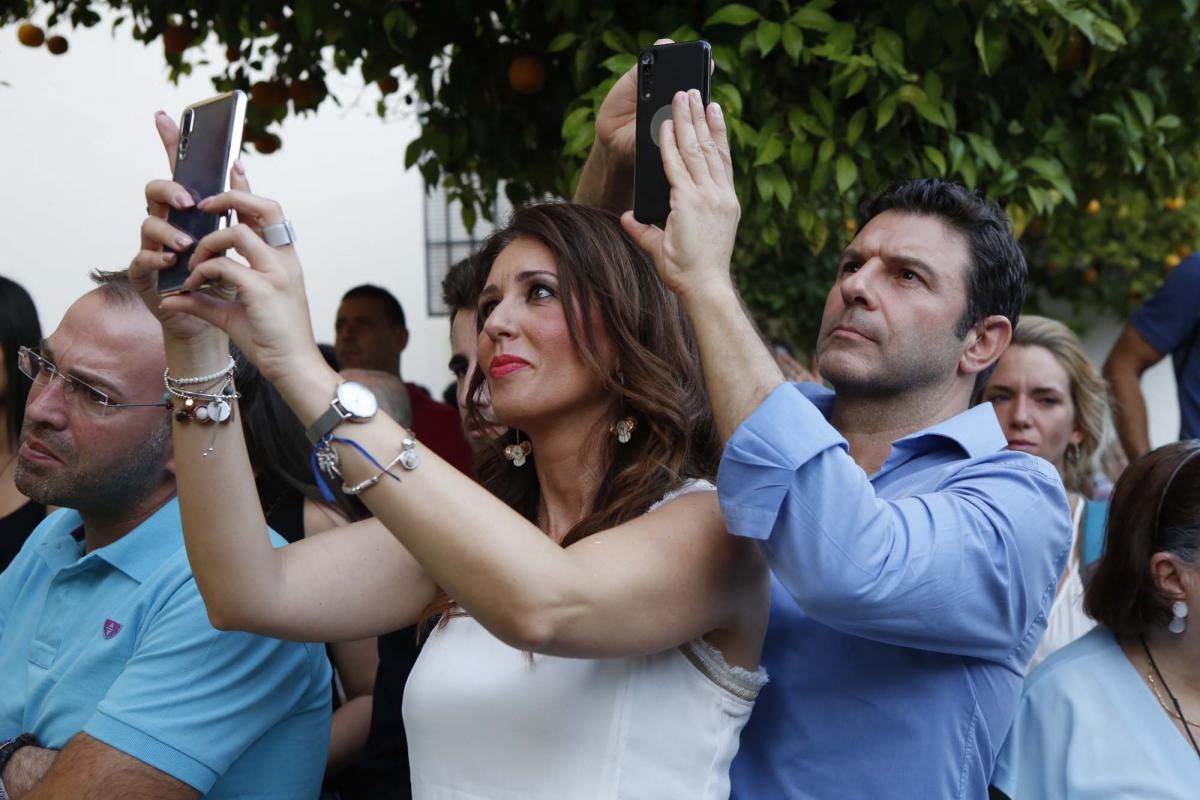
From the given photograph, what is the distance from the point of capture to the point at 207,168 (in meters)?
1.60

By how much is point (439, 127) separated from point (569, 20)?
0.71m

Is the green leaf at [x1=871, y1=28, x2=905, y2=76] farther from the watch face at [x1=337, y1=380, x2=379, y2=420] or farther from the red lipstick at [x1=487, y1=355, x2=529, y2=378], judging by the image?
the watch face at [x1=337, y1=380, x2=379, y2=420]

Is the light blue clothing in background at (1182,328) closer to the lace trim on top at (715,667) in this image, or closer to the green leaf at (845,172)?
the green leaf at (845,172)

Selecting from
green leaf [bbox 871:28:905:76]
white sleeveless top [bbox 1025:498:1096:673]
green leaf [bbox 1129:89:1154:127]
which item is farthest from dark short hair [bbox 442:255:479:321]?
green leaf [bbox 1129:89:1154:127]

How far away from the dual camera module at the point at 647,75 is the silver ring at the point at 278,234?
508 mm

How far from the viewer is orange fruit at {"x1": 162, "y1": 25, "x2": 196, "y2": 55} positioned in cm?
418

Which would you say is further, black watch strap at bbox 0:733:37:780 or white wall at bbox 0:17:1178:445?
white wall at bbox 0:17:1178:445

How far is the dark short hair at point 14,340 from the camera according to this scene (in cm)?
341

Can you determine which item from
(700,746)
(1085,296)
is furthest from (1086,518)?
(1085,296)

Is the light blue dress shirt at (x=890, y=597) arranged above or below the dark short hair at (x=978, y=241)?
below

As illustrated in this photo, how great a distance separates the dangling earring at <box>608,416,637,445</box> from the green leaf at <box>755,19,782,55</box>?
1.37m

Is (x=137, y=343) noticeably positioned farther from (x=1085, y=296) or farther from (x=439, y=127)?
(x=1085, y=296)

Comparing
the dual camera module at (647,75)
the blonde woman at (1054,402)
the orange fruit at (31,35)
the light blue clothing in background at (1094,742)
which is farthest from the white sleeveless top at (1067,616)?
the orange fruit at (31,35)

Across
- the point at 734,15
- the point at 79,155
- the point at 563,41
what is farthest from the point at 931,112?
the point at 79,155
